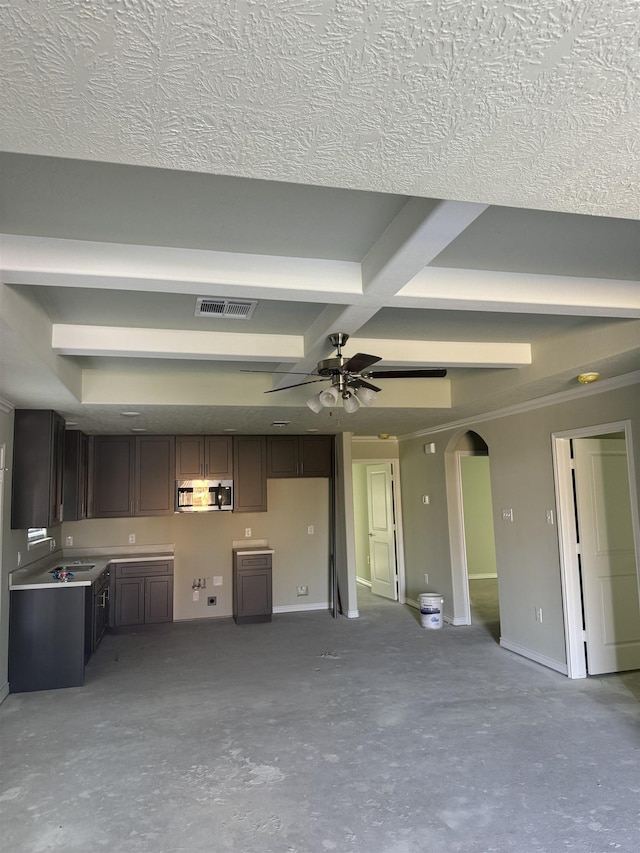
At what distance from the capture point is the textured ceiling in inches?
38.0

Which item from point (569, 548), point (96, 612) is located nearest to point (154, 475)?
point (96, 612)

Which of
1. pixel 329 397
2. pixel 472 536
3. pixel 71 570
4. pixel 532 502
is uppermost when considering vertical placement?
pixel 329 397

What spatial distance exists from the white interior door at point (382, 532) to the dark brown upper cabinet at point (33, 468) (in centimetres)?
468

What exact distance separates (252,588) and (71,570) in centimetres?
224

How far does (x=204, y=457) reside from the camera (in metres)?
7.20

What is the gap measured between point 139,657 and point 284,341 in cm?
363

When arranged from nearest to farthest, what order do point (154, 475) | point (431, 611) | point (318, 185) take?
1. point (318, 185)
2. point (431, 611)
3. point (154, 475)

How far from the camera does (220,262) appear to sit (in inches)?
101

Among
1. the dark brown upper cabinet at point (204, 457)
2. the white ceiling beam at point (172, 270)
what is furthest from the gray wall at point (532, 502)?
the dark brown upper cabinet at point (204, 457)

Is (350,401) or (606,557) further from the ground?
(350,401)

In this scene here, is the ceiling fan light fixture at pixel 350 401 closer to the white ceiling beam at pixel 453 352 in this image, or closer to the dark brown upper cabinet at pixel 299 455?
the white ceiling beam at pixel 453 352

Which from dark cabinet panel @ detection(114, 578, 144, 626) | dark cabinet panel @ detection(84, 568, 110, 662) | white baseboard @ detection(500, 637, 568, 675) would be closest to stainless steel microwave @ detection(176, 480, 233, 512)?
dark cabinet panel @ detection(114, 578, 144, 626)

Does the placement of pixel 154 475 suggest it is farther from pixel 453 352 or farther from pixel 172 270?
pixel 172 270

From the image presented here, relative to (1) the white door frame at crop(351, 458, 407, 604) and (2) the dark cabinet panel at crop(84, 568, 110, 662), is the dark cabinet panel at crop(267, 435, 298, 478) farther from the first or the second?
(2) the dark cabinet panel at crop(84, 568, 110, 662)
